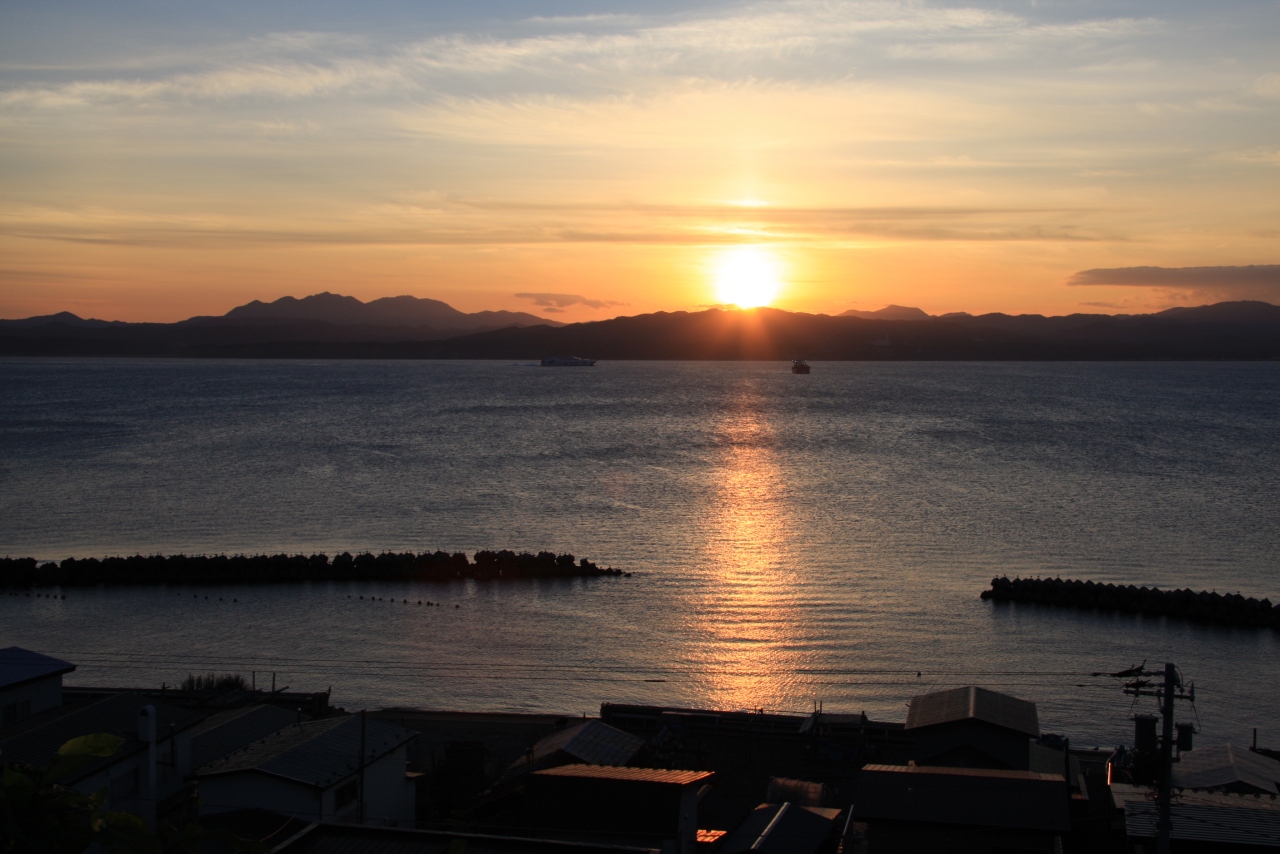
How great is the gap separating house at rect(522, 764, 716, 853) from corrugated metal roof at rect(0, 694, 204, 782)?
317cm

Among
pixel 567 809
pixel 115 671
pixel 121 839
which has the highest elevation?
pixel 121 839

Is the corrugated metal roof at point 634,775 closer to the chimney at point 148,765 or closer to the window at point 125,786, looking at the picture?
the chimney at point 148,765

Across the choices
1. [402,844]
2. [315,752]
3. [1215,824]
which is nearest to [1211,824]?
[1215,824]

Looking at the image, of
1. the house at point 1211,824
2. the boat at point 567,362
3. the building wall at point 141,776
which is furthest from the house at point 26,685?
the boat at point 567,362

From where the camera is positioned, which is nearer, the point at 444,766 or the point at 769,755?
the point at 444,766

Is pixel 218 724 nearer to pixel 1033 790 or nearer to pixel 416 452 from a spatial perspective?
pixel 1033 790

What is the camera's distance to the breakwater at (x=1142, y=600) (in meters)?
19.0

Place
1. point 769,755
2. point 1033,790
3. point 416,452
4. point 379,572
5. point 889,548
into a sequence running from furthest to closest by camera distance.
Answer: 1. point 416,452
2. point 889,548
3. point 379,572
4. point 769,755
5. point 1033,790

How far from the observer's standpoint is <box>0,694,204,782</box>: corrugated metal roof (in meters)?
7.93

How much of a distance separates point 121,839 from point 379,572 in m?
21.9

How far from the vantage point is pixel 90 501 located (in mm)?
32469

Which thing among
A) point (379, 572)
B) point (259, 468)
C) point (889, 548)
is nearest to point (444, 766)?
point (379, 572)

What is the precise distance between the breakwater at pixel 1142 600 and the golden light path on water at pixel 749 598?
14.7ft

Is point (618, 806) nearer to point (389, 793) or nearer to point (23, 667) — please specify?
point (389, 793)
